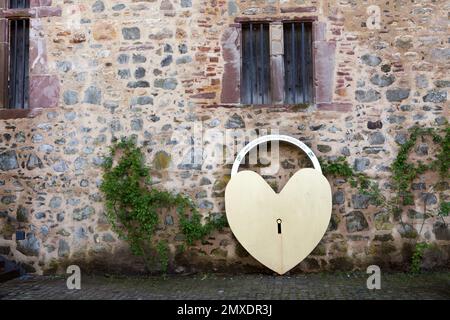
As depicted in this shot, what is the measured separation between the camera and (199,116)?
598cm

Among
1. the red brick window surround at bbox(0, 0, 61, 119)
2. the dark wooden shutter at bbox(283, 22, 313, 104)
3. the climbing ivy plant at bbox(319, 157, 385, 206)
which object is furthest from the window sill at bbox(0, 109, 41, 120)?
the climbing ivy plant at bbox(319, 157, 385, 206)

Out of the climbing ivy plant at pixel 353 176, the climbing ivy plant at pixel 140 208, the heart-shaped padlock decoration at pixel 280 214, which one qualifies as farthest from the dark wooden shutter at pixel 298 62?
Result: the climbing ivy plant at pixel 140 208

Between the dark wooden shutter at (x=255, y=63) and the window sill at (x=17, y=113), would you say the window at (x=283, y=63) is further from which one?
the window sill at (x=17, y=113)

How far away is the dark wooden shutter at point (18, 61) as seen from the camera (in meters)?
6.35

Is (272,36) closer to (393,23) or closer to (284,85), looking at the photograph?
(284,85)

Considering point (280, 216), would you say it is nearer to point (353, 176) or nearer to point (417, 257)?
point (353, 176)

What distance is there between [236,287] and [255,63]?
9.48ft

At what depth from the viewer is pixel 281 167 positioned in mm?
5895

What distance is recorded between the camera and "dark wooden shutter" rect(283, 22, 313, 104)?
19.8ft

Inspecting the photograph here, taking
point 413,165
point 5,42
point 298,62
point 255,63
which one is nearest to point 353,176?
point 413,165

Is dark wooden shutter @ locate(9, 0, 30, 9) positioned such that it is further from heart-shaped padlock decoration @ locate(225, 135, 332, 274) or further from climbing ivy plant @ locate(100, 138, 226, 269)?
heart-shaped padlock decoration @ locate(225, 135, 332, 274)

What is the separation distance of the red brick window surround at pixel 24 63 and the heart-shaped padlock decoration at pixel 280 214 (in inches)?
111
